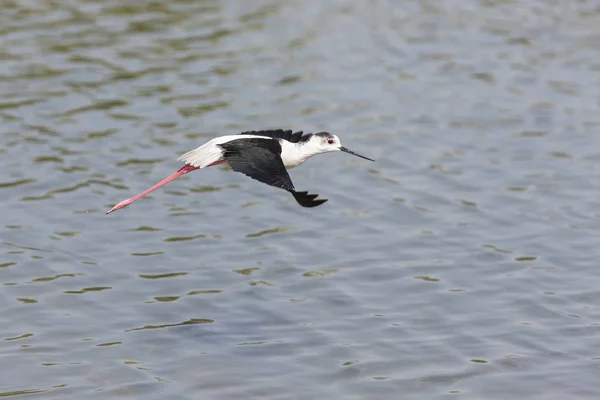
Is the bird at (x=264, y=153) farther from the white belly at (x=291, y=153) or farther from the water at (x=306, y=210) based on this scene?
the water at (x=306, y=210)

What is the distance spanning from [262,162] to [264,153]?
8.4 inches

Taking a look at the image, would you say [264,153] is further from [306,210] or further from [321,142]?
[306,210]

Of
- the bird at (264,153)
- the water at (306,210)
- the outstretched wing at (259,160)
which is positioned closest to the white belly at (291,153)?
the bird at (264,153)

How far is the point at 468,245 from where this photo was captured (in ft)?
32.5

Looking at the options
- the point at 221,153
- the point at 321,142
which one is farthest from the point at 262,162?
the point at 321,142

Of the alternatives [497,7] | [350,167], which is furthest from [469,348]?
[497,7]

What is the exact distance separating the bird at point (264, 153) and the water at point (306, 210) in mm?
1021

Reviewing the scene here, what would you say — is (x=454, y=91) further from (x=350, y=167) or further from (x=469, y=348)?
(x=469, y=348)

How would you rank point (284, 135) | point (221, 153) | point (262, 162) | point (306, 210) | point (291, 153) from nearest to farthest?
point (262, 162), point (221, 153), point (291, 153), point (284, 135), point (306, 210)

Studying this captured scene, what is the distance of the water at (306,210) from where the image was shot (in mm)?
8180

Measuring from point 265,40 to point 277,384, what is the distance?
7.61 m

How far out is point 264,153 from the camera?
8.31 meters

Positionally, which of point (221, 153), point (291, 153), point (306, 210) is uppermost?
point (221, 153)

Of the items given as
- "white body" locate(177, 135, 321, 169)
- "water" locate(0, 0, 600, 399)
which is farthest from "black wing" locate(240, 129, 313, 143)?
"water" locate(0, 0, 600, 399)
